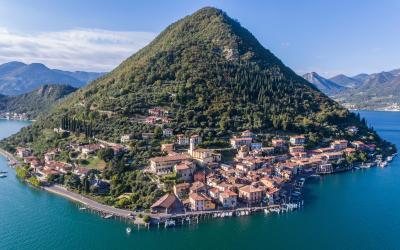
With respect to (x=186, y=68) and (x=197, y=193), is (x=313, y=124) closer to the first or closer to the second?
(x=186, y=68)

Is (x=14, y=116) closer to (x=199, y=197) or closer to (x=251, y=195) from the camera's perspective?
(x=199, y=197)

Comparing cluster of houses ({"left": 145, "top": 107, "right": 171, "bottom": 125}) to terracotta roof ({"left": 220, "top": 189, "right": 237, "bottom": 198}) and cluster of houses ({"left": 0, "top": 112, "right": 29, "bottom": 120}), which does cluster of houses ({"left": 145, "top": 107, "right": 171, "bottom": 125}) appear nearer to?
terracotta roof ({"left": 220, "top": 189, "right": 237, "bottom": 198})

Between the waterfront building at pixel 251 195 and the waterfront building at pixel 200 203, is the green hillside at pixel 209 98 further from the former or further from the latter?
the waterfront building at pixel 200 203

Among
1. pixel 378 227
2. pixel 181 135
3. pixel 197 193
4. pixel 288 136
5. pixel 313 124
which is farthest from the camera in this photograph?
pixel 313 124

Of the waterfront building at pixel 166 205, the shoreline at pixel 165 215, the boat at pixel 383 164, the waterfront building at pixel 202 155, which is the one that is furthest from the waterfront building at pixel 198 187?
the boat at pixel 383 164

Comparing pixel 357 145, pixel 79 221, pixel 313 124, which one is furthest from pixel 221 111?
pixel 79 221

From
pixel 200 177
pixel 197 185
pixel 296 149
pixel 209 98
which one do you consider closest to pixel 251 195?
pixel 197 185

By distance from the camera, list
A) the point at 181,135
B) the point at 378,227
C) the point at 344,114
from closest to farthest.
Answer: the point at 378,227, the point at 181,135, the point at 344,114
